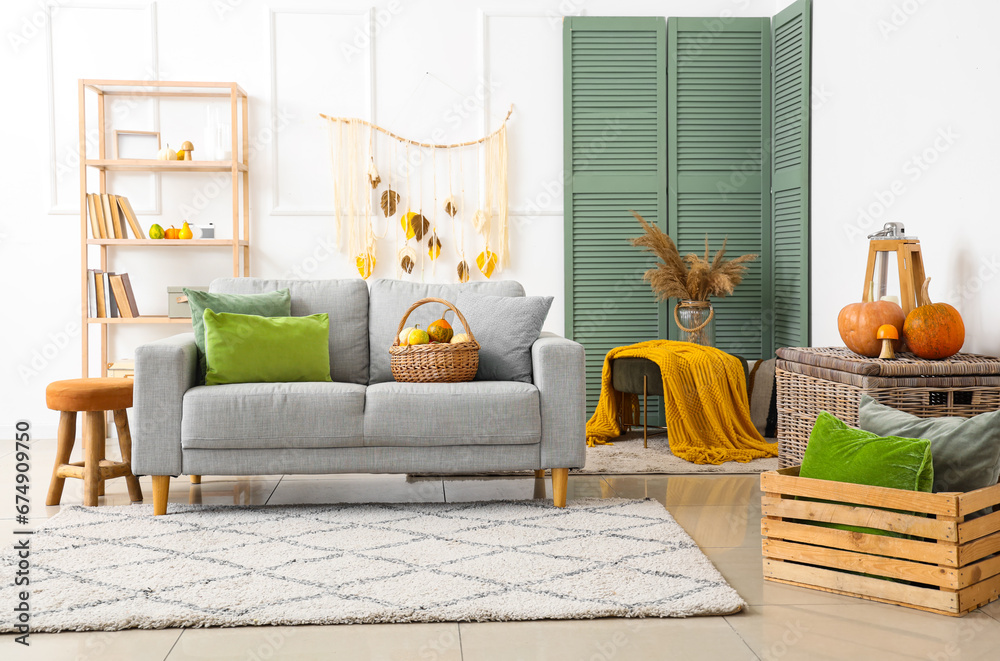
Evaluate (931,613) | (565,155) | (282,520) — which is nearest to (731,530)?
(931,613)

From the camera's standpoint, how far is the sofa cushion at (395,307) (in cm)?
360

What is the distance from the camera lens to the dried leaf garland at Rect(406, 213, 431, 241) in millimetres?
4820

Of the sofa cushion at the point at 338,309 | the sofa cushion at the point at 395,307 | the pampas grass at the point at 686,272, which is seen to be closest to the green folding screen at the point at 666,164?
the pampas grass at the point at 686,272

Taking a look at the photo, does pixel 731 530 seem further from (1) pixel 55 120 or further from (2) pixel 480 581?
(1) pixel 55 120

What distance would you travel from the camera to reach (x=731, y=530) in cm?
283

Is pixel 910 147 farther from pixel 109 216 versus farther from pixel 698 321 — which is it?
pixel 109 216

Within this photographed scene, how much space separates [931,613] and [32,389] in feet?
14.6

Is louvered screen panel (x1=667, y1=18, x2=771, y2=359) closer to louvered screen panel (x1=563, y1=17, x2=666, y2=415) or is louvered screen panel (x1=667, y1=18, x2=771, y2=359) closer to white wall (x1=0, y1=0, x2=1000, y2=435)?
louvered screen panel (x1=563, y1=17, x2=666, y2=415)

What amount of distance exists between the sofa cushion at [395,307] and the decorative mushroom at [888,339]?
145cm

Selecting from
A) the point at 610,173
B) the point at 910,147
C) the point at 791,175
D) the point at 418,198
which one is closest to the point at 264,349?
the point at 418,198

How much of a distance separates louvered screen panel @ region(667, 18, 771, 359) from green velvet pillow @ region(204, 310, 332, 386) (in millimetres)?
2382

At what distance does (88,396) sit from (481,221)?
7.81 feet

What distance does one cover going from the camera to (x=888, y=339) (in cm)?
301

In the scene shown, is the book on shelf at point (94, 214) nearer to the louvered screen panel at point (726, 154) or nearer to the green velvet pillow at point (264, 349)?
the green velvet pillow at point (264, 349)
